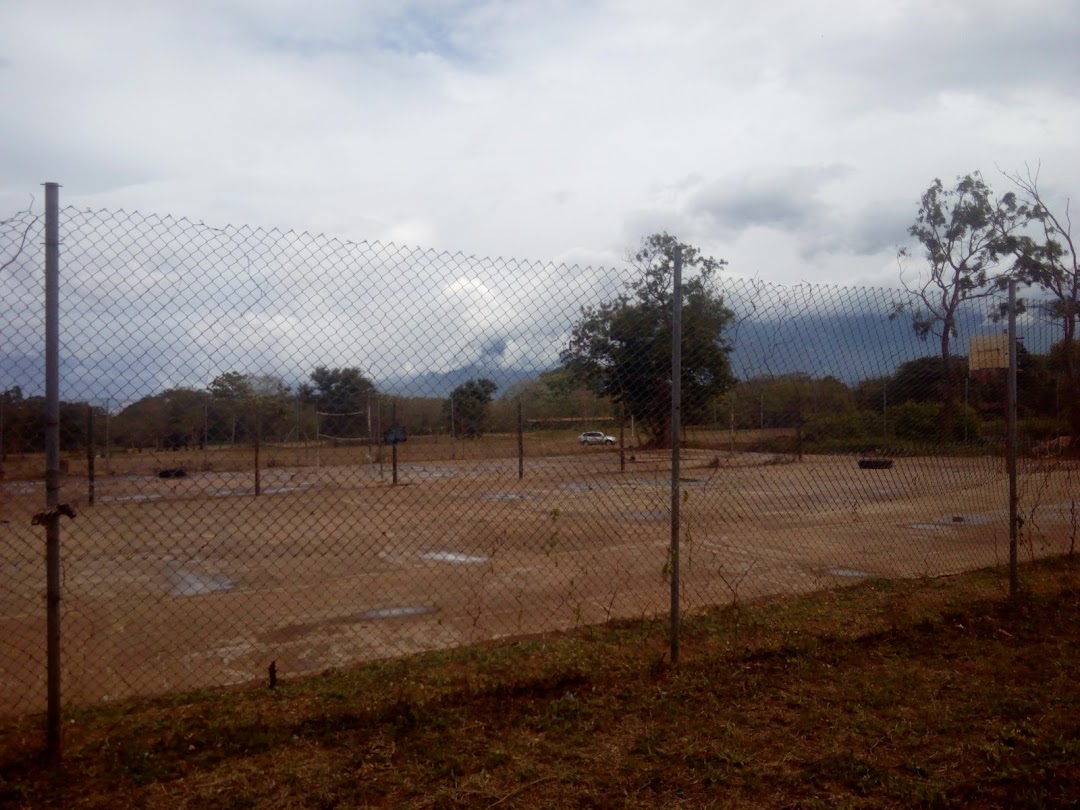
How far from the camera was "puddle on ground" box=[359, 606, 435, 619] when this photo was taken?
6.47m

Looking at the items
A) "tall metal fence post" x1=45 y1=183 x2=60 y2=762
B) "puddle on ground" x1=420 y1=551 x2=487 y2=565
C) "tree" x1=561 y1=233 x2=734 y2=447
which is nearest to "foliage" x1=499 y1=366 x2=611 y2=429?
"tree" x1=561 y1=233 x2=734 y2=447

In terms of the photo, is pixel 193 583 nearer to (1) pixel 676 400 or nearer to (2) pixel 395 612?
(2) pixel 395 612

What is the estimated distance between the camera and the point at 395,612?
6609mm

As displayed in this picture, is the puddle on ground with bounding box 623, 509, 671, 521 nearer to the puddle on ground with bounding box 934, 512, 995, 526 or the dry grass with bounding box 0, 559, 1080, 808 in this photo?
the puddle on ground with bounding box 934, 512, 995, 526

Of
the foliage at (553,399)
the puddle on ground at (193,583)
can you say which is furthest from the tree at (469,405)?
the puddle on ground at (193,583)

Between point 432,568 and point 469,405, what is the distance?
4.17 m

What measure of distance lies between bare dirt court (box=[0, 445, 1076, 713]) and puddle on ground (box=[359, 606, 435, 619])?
0.05 ft

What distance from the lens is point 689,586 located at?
7.38 metres

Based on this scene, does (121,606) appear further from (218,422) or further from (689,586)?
(689,586)

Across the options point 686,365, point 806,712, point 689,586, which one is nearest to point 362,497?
point 689,586

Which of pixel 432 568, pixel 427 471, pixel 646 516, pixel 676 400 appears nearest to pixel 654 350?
pixel 676 400

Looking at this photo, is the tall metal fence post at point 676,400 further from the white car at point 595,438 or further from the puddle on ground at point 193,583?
the puddle on ground at point 193,583

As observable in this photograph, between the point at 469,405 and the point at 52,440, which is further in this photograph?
the point at 469,405

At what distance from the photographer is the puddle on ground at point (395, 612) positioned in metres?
6.47
